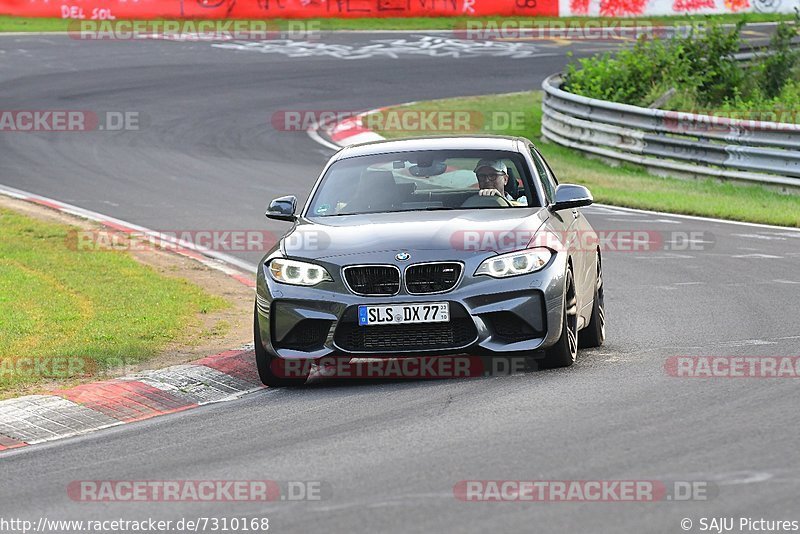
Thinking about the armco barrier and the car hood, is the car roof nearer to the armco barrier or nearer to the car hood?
the car hood

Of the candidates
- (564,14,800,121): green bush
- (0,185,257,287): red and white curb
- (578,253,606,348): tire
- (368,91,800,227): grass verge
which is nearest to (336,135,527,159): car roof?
(578,253,606,348): tire

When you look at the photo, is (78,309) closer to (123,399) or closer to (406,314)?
(123,399)

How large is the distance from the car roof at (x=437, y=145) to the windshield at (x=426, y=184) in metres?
0.07

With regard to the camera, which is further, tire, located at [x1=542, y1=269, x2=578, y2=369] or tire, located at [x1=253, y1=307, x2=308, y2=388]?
tire, located at [x1=253, y1=307, x2=308, y2=388]

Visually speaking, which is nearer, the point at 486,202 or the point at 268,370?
the point at 268,370

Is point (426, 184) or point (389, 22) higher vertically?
point (426, 184)

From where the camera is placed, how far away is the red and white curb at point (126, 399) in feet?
28.3

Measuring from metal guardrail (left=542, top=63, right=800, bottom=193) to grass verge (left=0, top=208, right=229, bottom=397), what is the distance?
972cm

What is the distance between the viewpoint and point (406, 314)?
29.9 feet

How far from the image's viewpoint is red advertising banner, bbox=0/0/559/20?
4278 cm

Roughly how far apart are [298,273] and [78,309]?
378 centimetres

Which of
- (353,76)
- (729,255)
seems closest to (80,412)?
(729,255)

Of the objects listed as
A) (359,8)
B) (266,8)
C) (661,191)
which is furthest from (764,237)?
(359,8)

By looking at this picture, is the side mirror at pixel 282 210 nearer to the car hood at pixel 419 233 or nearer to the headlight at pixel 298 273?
the car hood at pixel 419 233
